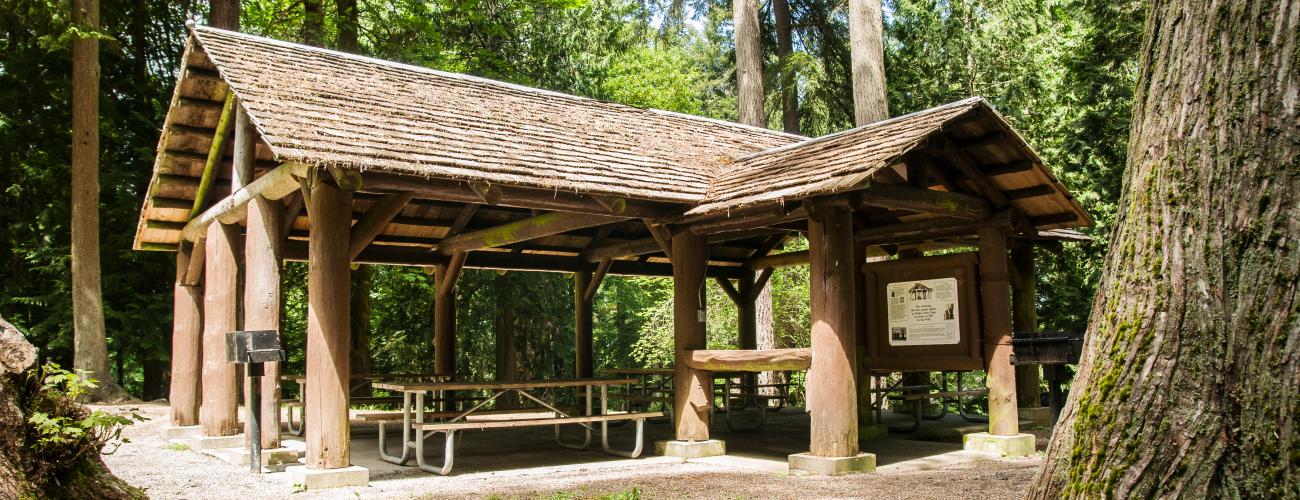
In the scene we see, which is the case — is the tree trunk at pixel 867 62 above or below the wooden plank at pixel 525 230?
above

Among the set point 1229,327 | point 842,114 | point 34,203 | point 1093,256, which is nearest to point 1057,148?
point 1093,256

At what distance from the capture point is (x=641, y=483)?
25.2ft

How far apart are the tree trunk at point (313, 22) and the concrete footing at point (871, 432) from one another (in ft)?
42.6

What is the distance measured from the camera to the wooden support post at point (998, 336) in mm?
9539

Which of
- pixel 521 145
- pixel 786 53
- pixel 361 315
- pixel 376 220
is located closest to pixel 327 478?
pixel 376 220

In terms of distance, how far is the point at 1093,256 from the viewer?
16719 millimetres

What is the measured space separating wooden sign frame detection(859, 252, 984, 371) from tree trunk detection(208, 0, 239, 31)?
1023 centimetres

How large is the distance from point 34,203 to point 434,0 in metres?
8.39

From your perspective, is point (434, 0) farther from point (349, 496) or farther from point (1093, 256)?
point (349, 496)

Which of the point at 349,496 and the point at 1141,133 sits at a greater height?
the point at 1141,133

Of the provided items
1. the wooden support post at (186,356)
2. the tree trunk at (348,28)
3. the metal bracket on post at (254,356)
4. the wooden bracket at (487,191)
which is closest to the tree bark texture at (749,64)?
the tree trunk at (348,28)

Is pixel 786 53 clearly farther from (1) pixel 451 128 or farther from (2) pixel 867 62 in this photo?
(1) pixel 451 128

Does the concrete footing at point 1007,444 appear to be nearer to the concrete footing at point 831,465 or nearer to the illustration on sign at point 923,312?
the illustration on sign at point 923,312

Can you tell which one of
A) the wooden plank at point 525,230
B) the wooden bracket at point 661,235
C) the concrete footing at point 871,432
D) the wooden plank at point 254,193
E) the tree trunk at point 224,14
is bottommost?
the concrete footing at point 871,432
